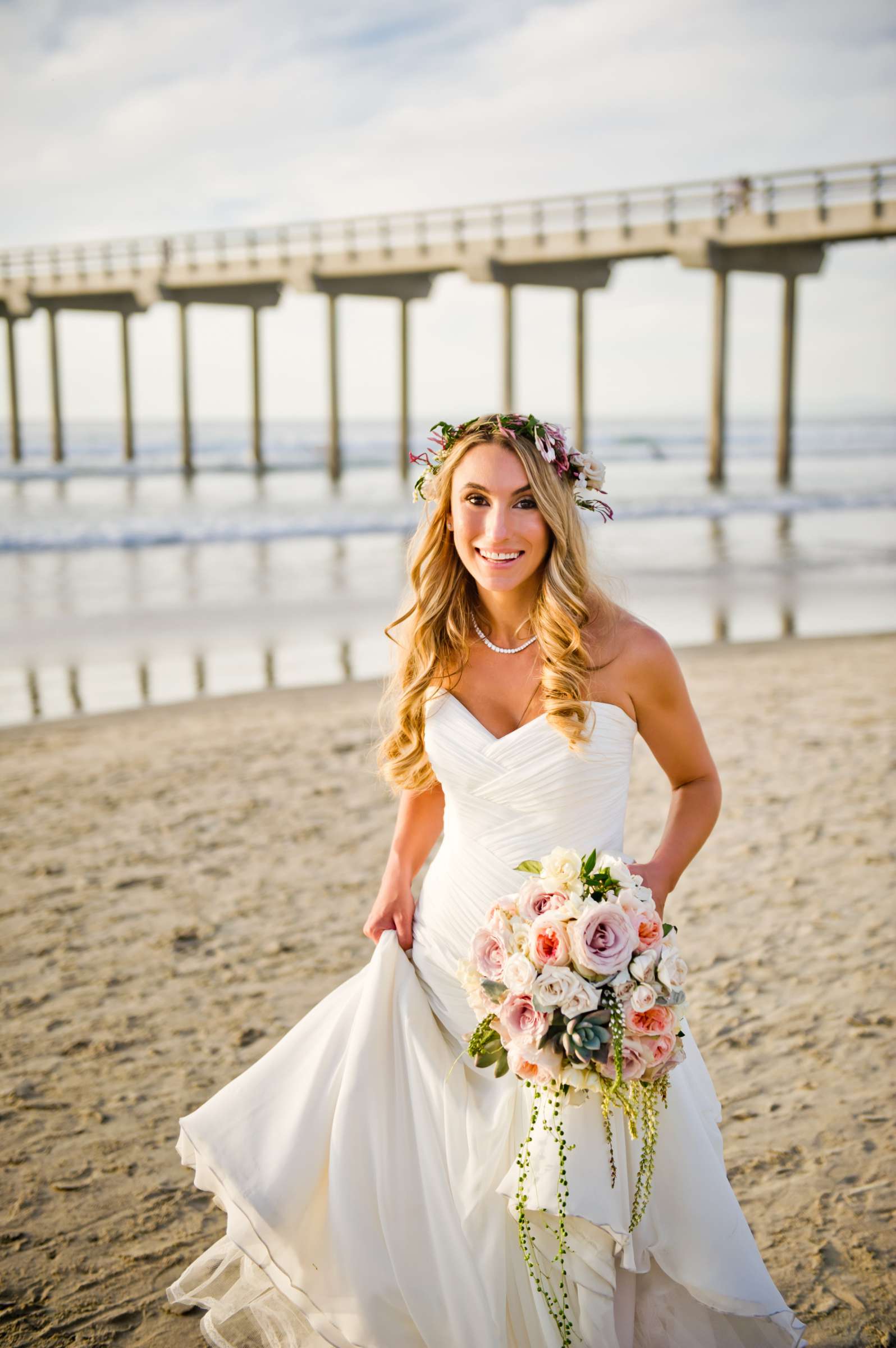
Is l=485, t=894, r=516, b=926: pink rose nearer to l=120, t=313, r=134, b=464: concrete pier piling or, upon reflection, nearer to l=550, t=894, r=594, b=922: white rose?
l=550, t=894, r=594, b=922: white rose

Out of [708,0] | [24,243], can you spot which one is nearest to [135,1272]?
[708,0]

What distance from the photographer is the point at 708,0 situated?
1448cm

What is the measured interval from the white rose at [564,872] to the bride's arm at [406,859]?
0.62 m

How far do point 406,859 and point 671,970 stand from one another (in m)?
0.88

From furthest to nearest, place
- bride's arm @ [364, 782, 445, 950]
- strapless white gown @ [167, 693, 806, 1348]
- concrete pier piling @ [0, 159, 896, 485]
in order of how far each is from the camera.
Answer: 1. concrete pier piling @ [0, 159, 896, 485]
2. bride's arm @ [364, 782, 445, 950]
3. strapless white gown @ [167, 693, 806, 1348]

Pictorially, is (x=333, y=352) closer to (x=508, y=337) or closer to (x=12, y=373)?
(x=508, y=337)

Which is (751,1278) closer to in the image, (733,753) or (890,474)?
(733,753)

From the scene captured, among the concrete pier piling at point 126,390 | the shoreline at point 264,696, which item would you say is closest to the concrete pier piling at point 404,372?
the concrete pier piling at point 126,390

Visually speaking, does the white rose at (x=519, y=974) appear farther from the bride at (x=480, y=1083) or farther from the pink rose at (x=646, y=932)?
the bride at (x=480, y=1083)

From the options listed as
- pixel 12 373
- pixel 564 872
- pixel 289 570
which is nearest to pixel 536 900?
pixel 564 872

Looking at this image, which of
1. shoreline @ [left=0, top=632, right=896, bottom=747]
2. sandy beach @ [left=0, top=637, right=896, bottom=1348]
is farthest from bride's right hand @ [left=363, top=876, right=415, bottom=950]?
shoreline @ [left=0, top=632, right=896, bottom=747]

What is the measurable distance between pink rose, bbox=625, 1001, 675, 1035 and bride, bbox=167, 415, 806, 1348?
271 millimetres

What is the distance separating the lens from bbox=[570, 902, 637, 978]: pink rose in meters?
1.77

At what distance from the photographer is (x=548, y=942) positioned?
5.95ft
